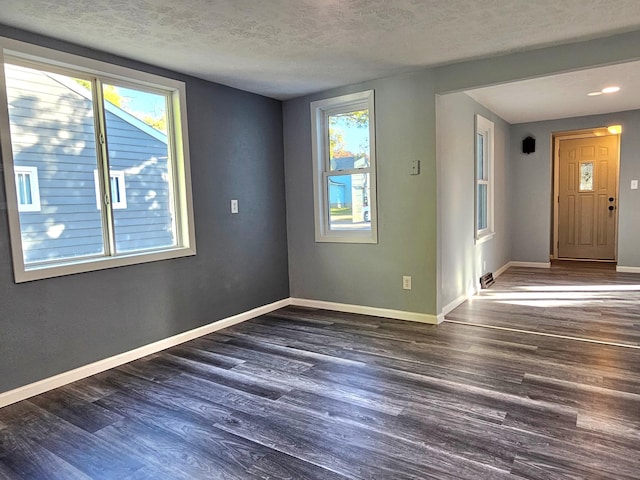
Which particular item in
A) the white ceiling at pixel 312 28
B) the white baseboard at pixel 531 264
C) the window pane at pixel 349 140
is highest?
the white ceiling at pixel 312 28

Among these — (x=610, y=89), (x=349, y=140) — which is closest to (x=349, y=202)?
(x=349, y=140)

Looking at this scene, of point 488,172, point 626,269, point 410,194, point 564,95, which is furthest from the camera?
point 626,269

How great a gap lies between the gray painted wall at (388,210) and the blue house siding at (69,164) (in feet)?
5.16

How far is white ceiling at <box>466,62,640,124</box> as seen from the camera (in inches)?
149

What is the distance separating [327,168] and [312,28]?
182 cm

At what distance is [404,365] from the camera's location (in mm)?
2812

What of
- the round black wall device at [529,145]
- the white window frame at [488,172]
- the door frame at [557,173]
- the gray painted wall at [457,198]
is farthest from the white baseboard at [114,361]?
the door frame at [557,173]

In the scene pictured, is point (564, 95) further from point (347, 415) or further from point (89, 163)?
point (89, 163)

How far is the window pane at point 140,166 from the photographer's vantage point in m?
3.01

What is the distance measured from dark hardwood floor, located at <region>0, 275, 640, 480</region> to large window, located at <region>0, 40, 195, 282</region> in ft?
2.88

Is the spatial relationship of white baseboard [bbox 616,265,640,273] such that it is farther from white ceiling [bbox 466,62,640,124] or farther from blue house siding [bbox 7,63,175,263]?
blue house siding [bbox 7,63,175,263]

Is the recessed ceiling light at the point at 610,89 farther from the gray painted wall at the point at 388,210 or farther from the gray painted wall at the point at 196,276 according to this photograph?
the gray painted wall at the point at 196,276

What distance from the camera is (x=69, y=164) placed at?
2.74 m

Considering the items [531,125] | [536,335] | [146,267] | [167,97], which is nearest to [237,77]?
[167,97]
